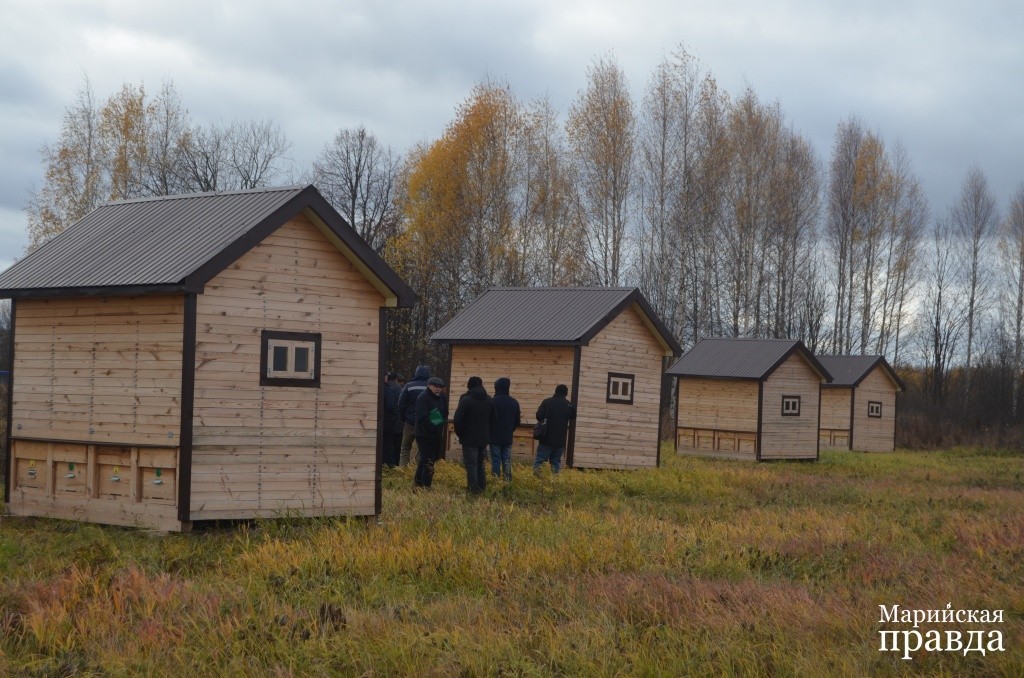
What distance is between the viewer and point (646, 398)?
86.0ft

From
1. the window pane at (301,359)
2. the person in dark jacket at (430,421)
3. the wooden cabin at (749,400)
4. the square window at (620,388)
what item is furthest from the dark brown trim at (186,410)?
the wooden cabin at (749,400)

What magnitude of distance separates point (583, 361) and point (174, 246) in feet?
38.6

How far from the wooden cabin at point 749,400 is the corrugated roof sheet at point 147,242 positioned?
22.8 m

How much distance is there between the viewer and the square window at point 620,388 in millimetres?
25391

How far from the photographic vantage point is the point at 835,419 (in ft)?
152

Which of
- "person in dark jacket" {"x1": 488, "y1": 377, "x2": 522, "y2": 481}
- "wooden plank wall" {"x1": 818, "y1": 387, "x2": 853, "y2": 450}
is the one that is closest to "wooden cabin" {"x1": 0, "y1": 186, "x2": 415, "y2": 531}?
"person in dark jacket" {"x1": 488, "y1": 377, "x2": 522, "y2": 481}

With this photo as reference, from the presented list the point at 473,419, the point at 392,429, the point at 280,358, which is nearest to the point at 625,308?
the point at 392,429

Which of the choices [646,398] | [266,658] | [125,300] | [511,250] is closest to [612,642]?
[266,658]

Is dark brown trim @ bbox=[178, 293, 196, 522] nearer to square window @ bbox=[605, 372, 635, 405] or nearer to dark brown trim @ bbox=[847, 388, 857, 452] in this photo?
square window @ bbox=[605, 372, 635, 405]

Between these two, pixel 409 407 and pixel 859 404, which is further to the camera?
pixel 859 404

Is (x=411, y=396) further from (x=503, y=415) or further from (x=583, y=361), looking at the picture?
(x=583, y=361)

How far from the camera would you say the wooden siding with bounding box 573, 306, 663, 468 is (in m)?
24.8

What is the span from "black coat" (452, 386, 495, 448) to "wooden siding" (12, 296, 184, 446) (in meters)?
5.49

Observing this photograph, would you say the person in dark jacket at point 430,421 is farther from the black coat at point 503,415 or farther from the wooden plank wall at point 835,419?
the wooden plank wall at point 835,419
